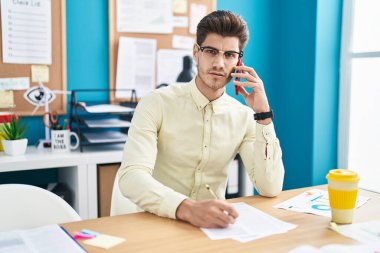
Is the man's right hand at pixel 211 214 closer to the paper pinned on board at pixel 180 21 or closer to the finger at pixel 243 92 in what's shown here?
the finger at pixel 243 92

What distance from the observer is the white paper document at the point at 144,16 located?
261 centimetres

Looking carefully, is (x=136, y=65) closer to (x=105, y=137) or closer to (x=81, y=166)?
(x=105, y=137)

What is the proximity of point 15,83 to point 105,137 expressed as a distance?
58cm

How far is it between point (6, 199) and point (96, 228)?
1.11ft

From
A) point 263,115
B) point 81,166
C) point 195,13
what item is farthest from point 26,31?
point 263,115

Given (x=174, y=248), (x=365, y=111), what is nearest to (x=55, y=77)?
(x=174, y=248)

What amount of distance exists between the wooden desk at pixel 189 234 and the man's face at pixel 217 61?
1.74ft

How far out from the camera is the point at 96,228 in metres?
1.12

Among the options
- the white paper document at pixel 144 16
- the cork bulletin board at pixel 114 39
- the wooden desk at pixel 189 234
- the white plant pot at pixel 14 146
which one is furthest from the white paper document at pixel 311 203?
the white paper document at pixel 144 16

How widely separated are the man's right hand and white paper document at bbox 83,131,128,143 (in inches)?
48.1

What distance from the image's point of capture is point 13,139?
85.0 inches

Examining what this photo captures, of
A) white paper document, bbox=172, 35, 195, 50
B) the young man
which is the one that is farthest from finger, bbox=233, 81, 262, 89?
white paper document, bbox=172, 35, 195, 50

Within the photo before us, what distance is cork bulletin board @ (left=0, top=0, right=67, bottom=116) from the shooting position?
238 cm

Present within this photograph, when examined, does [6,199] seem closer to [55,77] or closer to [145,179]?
[145,179]
